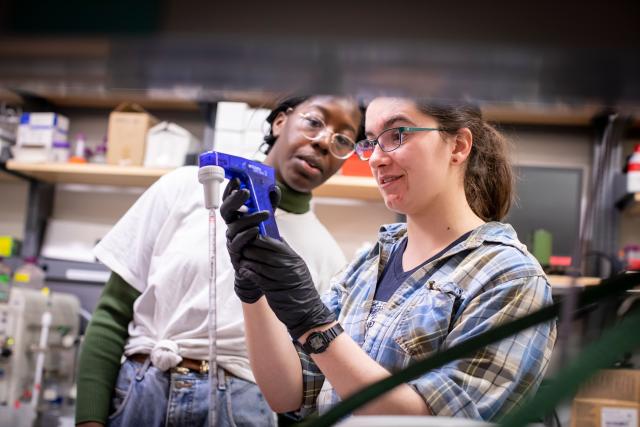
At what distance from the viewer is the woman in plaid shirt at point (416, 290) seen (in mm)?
892

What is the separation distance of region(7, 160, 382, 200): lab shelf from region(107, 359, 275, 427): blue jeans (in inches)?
61.4

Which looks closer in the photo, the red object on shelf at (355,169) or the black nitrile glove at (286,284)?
the black nitrile glove at (286,284)

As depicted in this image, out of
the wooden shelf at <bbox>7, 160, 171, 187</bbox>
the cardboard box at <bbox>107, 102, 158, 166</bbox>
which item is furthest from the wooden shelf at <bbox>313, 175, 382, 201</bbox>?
the cardboard box at <bbox>107, 102, 158, 166</bbox>

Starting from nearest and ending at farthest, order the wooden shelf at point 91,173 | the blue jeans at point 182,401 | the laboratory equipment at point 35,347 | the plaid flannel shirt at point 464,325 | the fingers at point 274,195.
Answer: the plaid flannel shirt at point 464,325 → the fingers at point 274,195 → the blue jeans at point 182,401 → the laboratory equipment at point 35,347 → the wooden shelf at point 91,173

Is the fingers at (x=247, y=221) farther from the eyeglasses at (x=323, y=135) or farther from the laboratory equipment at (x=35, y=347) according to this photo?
the laboratory equipment at (x=35, y=347)

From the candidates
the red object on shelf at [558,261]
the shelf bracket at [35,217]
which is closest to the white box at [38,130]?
the shelf bracket at [35,217]

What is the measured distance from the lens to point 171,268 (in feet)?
4.52

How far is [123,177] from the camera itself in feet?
10.2

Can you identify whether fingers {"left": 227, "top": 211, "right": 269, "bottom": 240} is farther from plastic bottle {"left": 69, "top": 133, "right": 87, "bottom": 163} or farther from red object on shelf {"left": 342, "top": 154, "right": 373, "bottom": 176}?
plastic bottle {"left": 69, "top": 133, "right": 87, "bottom": 163}

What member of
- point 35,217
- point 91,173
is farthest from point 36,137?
point 35,217

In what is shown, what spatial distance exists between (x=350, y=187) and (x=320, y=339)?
78.7 inches

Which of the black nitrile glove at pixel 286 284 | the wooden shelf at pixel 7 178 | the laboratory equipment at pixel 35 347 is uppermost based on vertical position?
the wooden shelf at pixel 7 178

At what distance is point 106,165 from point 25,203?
0.77m

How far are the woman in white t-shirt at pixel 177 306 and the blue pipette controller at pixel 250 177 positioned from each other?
377mm
